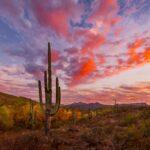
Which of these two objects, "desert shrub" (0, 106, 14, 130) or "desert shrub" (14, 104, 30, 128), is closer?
"desert shrub" (0, 106, 14, 130)

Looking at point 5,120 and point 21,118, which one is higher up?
point 21,118

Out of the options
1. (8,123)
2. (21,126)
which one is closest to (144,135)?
(8,123)

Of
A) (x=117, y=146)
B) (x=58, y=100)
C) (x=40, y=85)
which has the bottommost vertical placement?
(x=117, y=146)

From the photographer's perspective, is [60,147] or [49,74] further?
[49,74]

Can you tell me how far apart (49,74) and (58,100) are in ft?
6.69

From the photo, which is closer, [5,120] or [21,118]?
[5,120]

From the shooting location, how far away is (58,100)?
19.9 meters

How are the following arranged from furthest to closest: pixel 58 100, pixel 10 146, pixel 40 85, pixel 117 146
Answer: pixel 40 85
pixel 58 100
pixel 117 146
pixel 10 146

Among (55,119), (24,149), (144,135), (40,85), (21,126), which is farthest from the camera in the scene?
(55,119)

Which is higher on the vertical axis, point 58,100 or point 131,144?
point 58,100

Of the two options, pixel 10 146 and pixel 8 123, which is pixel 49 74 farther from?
pixel 8 123

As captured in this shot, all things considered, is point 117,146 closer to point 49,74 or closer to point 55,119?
point 49,74

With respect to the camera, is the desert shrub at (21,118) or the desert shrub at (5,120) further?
the desert shrub at (21,118)

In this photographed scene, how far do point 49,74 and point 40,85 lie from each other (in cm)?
177
